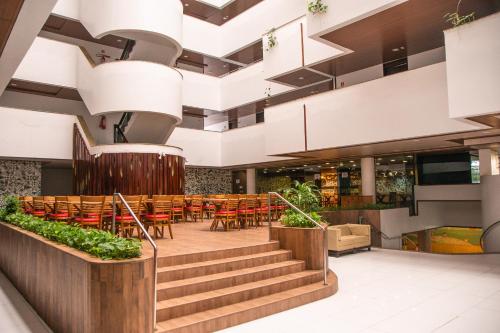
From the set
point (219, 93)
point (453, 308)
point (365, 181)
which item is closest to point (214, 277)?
point (453, 308)

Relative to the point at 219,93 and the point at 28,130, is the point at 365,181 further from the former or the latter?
the point at 28,130

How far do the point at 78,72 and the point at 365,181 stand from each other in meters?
10.7

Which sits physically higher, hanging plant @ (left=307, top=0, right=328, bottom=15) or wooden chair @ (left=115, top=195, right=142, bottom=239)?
hanging plant @ (left=307, top=0, right=328, bottom=15)

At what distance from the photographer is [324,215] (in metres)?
11.0

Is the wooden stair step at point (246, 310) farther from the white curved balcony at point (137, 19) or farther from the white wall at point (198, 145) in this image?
the white wall at point (198, 145)

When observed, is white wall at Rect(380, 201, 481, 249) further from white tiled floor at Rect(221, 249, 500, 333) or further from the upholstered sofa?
white tiled floor at Rect(221, 249, 500, 333)

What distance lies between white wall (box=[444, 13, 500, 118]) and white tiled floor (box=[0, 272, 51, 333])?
6855 mm

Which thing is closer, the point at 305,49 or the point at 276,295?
the point at 276,295

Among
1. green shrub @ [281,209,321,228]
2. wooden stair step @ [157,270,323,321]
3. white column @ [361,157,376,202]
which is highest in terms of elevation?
white column @ [361,157,376,202]

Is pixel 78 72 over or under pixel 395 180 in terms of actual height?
over

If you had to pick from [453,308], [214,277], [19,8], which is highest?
[19,8]

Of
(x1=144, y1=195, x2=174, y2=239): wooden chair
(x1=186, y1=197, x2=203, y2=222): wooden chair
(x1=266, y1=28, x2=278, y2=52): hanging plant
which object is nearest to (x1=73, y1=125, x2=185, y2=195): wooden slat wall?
(x1=186, y1=197, x2=203, y2=222): wooden chair

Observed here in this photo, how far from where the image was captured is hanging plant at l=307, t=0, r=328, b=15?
7.86 metres

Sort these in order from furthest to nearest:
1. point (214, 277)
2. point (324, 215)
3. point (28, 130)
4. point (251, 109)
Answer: point (251, 109)
point (28, 130)
point (324, 215)
point (214, 277)
